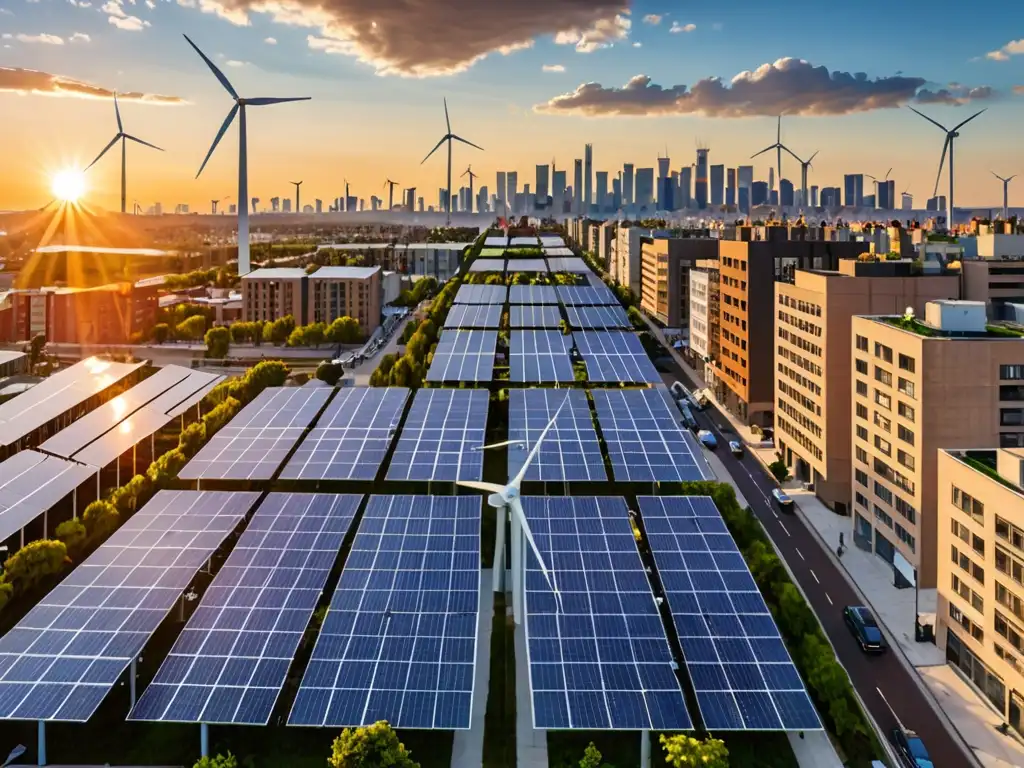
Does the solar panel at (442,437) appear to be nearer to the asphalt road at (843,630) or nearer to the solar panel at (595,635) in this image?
the solar panel at (595,635)

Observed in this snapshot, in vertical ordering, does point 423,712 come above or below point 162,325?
below

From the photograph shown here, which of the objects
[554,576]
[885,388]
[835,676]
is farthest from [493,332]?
[835,676]

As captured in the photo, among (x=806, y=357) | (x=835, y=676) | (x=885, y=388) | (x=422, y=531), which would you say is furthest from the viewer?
(x=806, y=357)

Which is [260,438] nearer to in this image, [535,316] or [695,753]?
[695,753]

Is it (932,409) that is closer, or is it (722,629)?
(722,629)

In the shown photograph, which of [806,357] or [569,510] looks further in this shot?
[806,357]

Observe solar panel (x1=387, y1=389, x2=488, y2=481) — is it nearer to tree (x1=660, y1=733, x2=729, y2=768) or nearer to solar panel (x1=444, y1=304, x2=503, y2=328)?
tree (x1=660, y1=733, x2=729, y2=768)

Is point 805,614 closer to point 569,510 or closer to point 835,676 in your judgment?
point 835,676

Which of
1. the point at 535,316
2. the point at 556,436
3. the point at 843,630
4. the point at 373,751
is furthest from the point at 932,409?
the point at 535,316

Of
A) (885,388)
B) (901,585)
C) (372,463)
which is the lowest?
(901,585)
